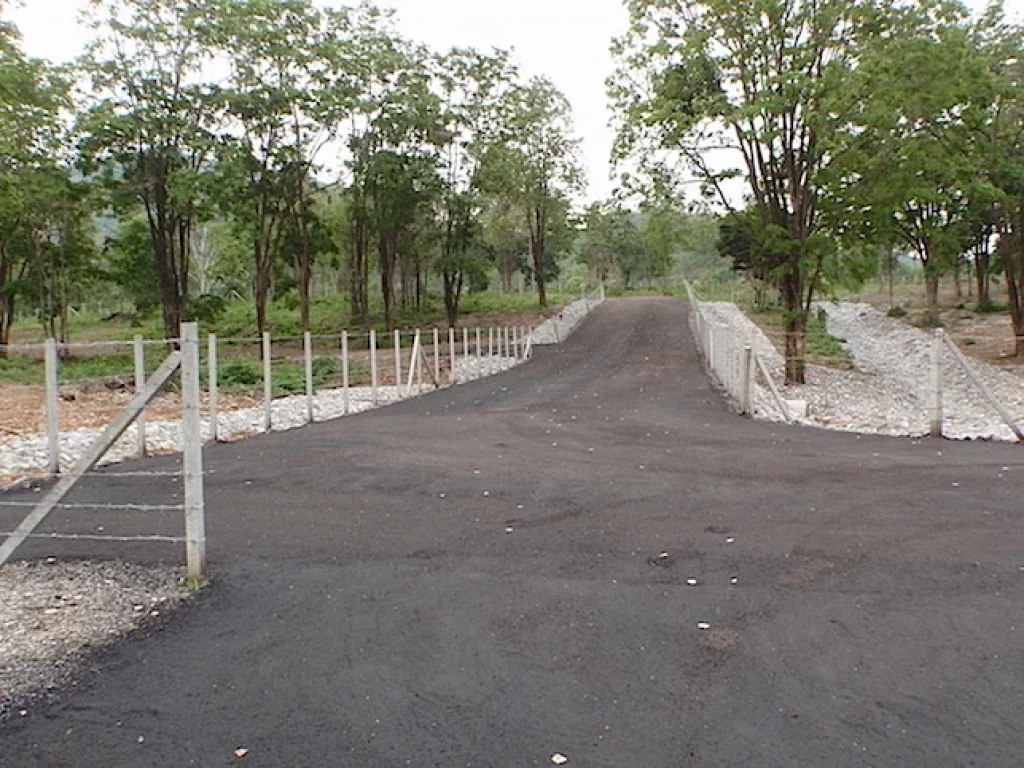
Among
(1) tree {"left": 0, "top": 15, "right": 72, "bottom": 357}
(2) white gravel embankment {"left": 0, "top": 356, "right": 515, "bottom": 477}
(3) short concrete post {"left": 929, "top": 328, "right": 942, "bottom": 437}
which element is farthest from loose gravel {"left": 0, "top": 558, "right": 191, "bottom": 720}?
(1) tree {"left": 0, "top": 15, "right": 72, "bottom": 357}

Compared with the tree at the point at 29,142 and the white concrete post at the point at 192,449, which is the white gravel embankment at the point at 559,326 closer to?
the tree at the point at 29,142

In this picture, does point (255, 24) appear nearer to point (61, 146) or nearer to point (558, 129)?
point (61, 146)

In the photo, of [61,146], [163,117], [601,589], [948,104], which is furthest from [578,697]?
[61,146]

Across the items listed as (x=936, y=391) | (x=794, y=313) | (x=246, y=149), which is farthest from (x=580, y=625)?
(x=246, y=149)

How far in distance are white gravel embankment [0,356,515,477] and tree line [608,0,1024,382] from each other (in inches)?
347

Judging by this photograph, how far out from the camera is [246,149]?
2562 centimetres

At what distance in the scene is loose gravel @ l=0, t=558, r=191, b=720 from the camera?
11.4 ft

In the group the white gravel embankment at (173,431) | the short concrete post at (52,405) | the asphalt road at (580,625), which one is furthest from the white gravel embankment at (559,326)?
the asphalt road at (580,625)

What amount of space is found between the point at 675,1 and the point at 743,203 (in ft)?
16.5

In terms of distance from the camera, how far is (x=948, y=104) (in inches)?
637

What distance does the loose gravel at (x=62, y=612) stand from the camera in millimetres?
3461

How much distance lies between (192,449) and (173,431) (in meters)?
7.21

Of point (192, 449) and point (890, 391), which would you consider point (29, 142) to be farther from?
point (890, 391)

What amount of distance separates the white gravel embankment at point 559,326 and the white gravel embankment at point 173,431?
46.5ft
